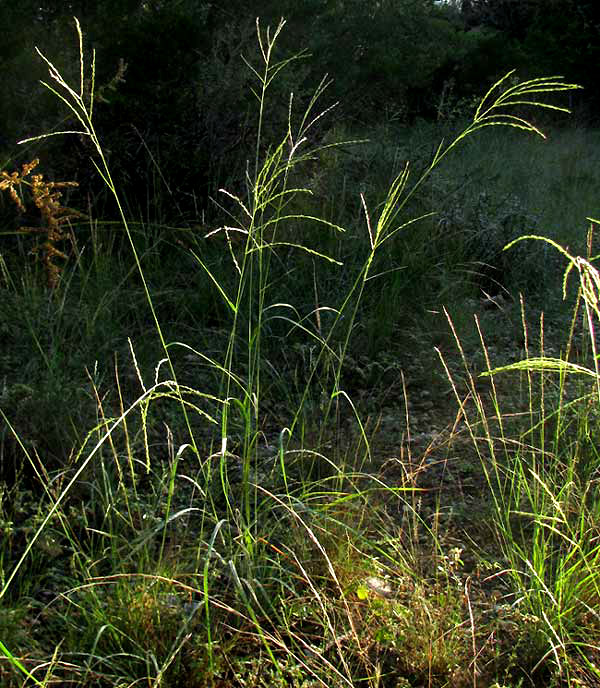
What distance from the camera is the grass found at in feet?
6.19

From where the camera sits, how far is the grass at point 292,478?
1888 millimetres

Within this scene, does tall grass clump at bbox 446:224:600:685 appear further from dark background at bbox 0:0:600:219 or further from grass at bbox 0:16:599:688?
dark background at bbox 0:0:600:219

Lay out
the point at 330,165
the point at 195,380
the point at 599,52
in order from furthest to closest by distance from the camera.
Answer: the point at 599,52 → the point at 330,165 → the point at 195,380

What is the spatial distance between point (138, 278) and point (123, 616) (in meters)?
2.69

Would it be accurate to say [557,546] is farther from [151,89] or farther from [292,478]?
[151,89]

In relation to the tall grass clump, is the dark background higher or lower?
higher

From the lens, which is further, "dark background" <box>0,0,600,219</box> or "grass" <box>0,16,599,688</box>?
"dark background" <box>0,0,600,219</box>

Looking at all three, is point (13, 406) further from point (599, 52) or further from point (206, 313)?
point (599, 52)

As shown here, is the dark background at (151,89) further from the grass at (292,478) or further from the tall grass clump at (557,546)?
the tall grass clump at (557,546)

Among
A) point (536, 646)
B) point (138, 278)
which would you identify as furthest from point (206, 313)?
point (536, 646)

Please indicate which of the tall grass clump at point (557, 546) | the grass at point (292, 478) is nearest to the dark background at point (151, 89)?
the grass at point (292, 478)

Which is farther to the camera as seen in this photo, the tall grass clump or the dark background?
the dark background

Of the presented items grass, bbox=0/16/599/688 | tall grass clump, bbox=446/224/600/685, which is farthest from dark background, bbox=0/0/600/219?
tall grass clump, bbox=446/224/600/685

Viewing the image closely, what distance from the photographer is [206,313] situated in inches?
159
